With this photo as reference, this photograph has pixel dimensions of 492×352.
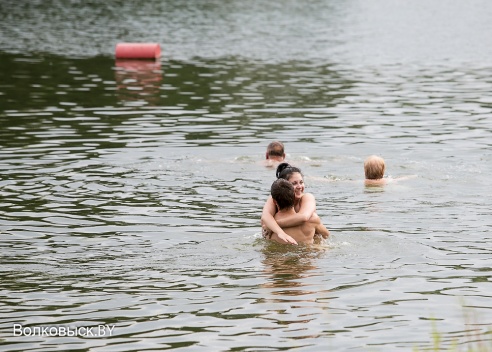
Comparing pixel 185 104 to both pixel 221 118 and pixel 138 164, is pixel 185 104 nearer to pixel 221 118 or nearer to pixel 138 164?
pixel 221 118

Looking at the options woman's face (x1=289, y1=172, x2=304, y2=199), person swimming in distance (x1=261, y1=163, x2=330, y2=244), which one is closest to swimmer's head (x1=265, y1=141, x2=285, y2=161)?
person swimming in distance (x1=261, y1=163, x2=330, y2=244)

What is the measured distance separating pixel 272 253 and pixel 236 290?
1840mm

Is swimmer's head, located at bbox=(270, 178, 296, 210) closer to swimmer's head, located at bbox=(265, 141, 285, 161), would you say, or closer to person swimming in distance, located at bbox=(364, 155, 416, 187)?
person swimming in distance, located at bbox=(364, 155, 416, 187)

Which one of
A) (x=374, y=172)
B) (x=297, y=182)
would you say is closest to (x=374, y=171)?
(x=374, y=172)

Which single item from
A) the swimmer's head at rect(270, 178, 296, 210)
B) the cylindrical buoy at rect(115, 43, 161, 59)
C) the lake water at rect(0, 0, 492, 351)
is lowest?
the lake water at rect(0, 0, 492, 351)

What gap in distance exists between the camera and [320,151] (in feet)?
70.5

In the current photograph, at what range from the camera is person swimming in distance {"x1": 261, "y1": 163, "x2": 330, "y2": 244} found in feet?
46.3

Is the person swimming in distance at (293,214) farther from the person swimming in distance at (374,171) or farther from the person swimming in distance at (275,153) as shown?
the person swimming in distance at (275,153)

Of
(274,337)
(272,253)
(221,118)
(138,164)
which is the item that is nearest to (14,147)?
(138,164)

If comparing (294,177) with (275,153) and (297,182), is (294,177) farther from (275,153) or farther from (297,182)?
(275,153)

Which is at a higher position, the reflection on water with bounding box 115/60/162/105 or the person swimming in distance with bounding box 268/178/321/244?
the reflection on water with bounding box 115/60/162/105

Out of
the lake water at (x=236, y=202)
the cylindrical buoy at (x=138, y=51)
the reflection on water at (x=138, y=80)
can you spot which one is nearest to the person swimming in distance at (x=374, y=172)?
the lake water at (x=236, y=202)

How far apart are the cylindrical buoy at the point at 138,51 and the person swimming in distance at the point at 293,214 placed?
25.3 m

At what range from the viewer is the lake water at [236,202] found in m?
11.1
